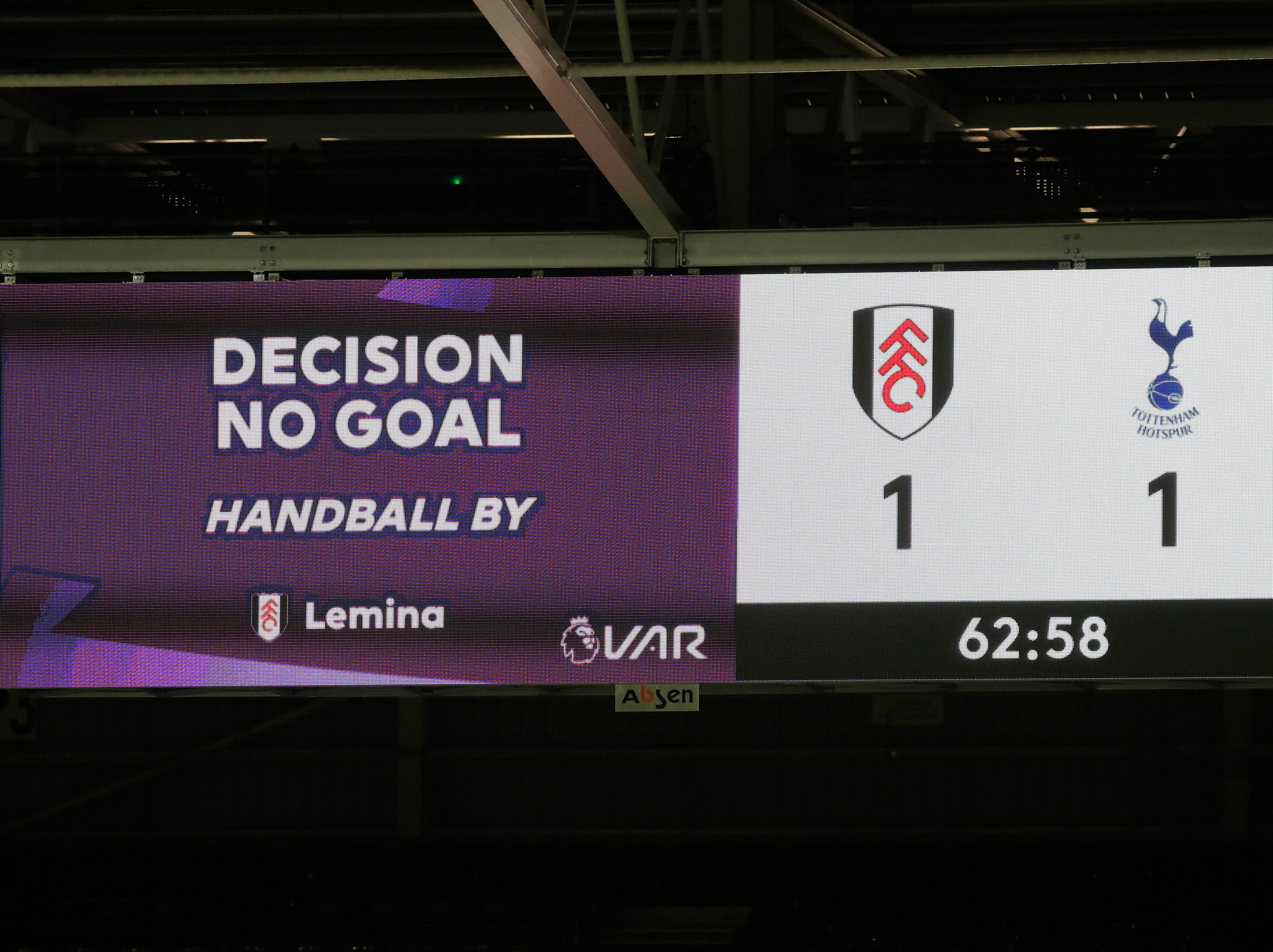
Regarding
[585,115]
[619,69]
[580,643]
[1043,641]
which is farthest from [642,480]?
[1043,641]

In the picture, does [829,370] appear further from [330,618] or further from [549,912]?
[549,912]

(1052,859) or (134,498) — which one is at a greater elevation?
(134,498)

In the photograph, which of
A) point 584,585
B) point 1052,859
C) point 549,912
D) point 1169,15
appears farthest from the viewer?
point 1052,859

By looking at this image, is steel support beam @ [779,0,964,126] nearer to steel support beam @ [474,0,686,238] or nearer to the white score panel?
steel support beam @ [474,0,686,238]

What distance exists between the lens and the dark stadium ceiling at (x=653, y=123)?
27.6ft

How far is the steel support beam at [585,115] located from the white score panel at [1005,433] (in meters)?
0.87

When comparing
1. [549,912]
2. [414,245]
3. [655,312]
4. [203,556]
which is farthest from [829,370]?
[549,912]

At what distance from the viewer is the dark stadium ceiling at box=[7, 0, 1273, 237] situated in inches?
331

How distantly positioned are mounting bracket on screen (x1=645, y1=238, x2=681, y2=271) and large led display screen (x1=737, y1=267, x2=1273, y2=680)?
66 cm

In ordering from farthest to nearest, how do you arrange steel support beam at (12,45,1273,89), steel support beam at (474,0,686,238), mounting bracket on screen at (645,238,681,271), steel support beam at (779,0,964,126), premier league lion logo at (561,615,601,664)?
steel support beam at (779,0,964,126) < mounting bracket on screen at (645,238,681,271) < premier league lion logo at (561,615,601,664) < steel support beam at (12,45,1273,89) < steel support beam at (474,0,686,238)

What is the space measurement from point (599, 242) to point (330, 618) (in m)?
2.52

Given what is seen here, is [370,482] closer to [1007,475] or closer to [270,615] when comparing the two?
[270,615]

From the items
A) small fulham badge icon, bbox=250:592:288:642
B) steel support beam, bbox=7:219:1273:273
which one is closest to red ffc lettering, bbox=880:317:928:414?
steel support beam, bbox=7:219:1273:273

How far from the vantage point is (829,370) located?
271 inches
